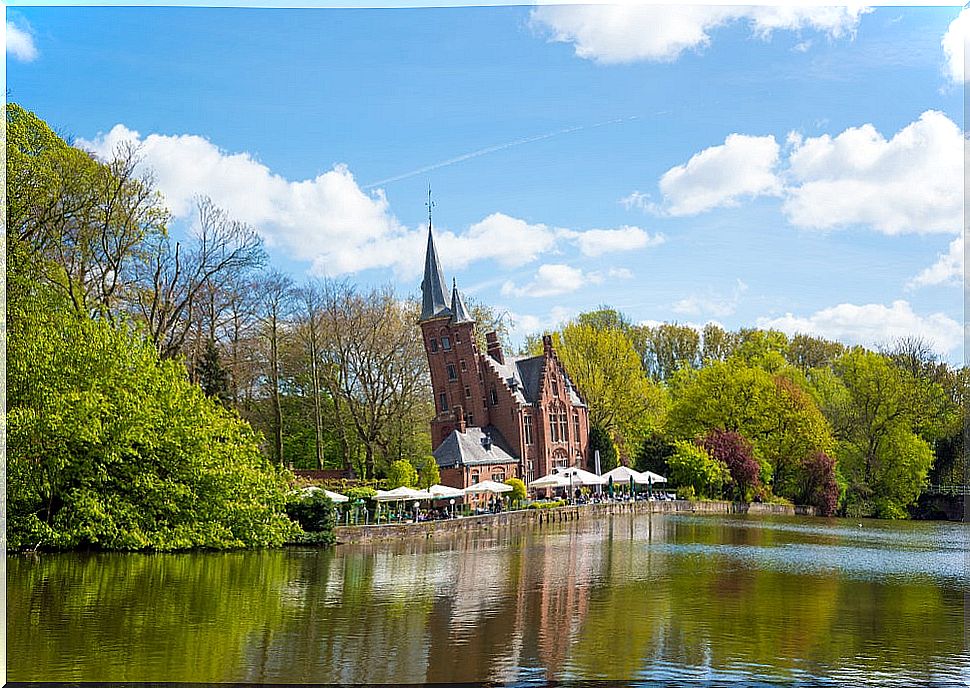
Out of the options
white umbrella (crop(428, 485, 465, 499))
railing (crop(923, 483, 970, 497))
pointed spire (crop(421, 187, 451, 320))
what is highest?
pointed spire (crop(421, 187, 451, 320))

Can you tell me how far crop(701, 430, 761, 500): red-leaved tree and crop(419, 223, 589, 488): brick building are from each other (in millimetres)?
5180

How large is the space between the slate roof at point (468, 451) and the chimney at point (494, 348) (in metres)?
3.33

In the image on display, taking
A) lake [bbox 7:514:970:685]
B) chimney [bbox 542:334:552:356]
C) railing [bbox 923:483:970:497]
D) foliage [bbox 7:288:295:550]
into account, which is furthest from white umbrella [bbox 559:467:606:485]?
foliage [bbox 7:288:295:550]

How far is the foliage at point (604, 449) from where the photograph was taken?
1281 inches

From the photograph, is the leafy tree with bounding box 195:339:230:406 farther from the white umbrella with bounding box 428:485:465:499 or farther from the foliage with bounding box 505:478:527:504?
the foliage with bounding box 505:478:527:504

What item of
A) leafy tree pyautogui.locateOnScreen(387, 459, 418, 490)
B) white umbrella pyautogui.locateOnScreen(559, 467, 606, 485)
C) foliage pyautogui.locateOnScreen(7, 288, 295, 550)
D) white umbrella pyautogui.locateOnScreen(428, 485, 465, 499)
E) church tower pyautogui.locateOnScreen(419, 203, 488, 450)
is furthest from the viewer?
church tower pyautogui.locateOnScreen(419, 203, 488, 450)

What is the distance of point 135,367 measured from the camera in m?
13.7

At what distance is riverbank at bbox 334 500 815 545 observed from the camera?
16250 mm

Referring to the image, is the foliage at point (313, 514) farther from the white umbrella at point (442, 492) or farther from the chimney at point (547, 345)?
the chimney at point (547, 345)

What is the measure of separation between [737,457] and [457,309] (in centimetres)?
Answer: 1008

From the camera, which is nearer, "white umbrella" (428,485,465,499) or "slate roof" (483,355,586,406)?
"white umbrella" (428,485,465,499)

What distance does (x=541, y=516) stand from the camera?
2186cm

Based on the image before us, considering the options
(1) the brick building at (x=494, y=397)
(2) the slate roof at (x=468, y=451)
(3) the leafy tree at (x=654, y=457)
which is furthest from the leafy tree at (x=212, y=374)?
(3) the leafy tree at (x=654, y=457)

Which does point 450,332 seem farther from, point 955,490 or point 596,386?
point 955,490
